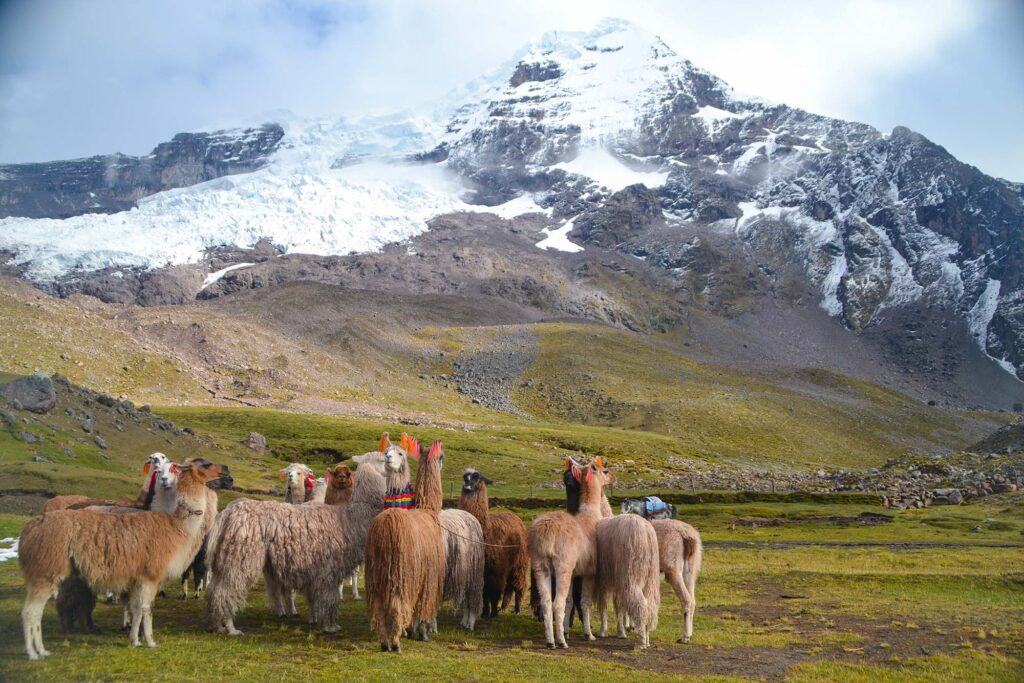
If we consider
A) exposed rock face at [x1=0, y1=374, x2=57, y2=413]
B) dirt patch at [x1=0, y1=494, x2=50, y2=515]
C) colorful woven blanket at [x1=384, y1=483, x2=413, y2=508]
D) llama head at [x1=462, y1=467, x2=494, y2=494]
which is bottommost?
dirt patch at [x1=0, y1=494, x2=50, y2=515]

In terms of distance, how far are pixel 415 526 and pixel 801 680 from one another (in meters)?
7.15

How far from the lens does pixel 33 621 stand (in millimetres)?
11969

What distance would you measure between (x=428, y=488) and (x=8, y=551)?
12460 mm

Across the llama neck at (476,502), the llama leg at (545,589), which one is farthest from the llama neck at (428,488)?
the llama neck at (476,502)

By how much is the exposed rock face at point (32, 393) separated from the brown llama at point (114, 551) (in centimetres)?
3445

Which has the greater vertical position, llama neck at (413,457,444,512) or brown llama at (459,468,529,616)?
llama neck at (413,457,444,512)

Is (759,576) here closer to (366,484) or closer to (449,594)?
(449,594)

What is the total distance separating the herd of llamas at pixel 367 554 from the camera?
13227 mm

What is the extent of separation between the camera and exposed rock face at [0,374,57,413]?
4231 cm

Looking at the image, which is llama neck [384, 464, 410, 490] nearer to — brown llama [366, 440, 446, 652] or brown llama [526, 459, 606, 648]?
brown llama [366, 440, 446, 652]

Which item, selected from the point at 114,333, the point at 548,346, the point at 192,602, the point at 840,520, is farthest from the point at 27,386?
the point at 548,346

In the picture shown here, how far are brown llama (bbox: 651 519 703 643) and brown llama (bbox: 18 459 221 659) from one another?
31.5ft

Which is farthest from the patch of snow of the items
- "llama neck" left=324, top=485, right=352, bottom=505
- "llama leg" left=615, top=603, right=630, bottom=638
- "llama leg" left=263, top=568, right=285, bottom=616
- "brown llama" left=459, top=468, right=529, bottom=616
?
"llama leg" left=615, top=603, right=630, bottom=638

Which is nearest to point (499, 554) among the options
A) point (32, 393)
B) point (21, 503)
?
point (21, 503)
